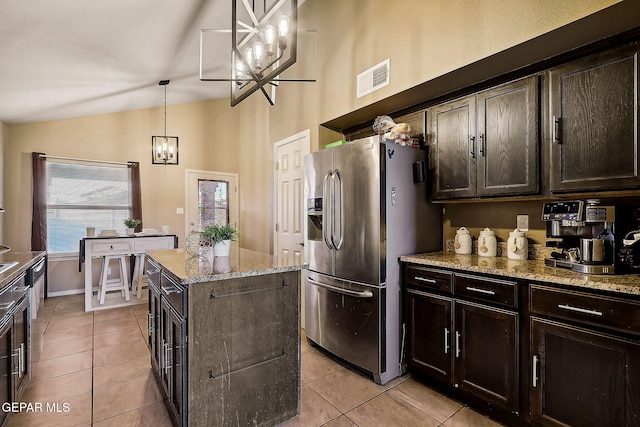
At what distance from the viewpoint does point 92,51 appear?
117 inches

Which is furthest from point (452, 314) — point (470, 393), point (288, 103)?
point (288, 103)

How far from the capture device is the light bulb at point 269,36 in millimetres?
1840

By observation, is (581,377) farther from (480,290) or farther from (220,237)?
(220,237)

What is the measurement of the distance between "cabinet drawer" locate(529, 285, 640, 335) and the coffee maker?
246 millimetres

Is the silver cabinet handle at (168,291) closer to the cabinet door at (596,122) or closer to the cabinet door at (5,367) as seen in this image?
the cabinet door at (5,367)

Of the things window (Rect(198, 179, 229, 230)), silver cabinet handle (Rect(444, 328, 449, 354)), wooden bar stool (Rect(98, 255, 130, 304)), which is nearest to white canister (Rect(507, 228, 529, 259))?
silver cabinet handle (Rect(444, 328, 449, 354))

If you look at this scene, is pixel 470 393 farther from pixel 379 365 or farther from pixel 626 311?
pixel 626 311

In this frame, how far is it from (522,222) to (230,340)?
2.22 meters

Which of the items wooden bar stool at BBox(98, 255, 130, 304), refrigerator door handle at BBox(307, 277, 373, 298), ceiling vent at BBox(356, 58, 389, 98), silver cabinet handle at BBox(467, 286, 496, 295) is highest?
ceiling vent at BBox(356, 58, 389, 98)

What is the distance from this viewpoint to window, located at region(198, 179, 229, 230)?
5926 mm

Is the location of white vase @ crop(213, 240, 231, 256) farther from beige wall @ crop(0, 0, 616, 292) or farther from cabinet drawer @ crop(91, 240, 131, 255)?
cabinet drawer @ crop(91, 240, 131, 255)

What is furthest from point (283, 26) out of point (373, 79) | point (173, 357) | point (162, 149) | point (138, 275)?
point (138, 275)

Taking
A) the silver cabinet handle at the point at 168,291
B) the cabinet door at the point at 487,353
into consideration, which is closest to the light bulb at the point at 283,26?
the silver cabinet handle at the point at 168,291

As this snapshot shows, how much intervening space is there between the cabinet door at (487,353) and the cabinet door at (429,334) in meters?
0.07
